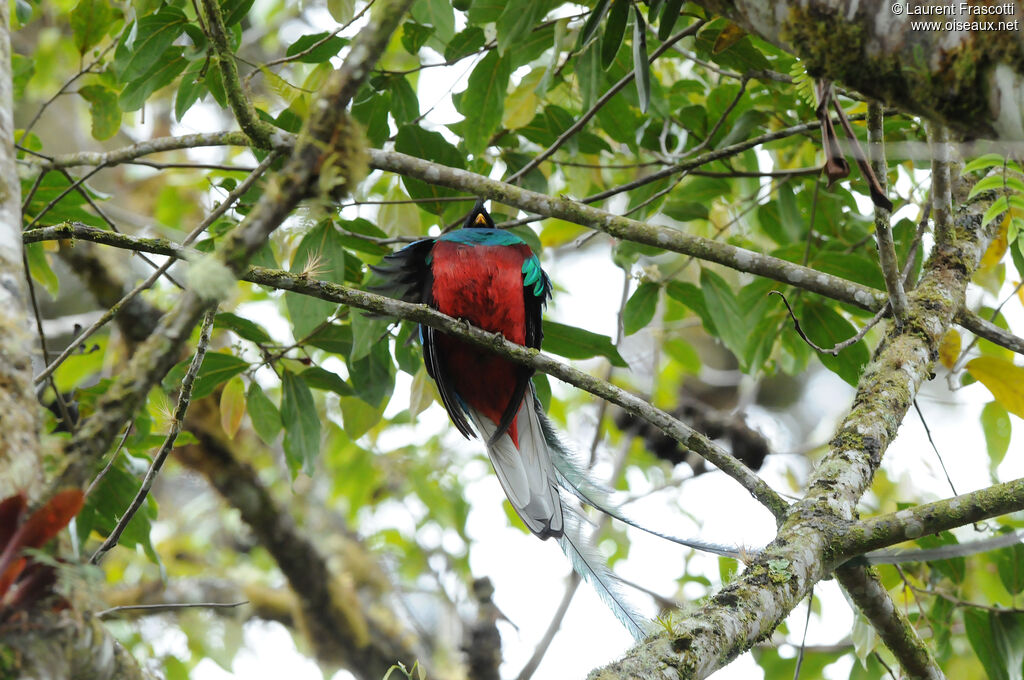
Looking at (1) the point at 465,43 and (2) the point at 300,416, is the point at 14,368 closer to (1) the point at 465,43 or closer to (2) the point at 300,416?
(2) the point at 300,416

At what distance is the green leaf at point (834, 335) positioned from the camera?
3037 mm

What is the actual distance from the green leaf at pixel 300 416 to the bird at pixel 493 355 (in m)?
0.47

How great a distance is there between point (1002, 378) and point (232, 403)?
267 cm

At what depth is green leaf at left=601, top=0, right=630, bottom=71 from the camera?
2.47m

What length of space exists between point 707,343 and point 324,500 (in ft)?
12.6

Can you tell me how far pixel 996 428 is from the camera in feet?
10.2

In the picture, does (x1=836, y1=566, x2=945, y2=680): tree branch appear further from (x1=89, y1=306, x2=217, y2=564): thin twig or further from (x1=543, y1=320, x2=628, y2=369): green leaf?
(x1=89, y1=306, x2=217, y2=564): thin twig

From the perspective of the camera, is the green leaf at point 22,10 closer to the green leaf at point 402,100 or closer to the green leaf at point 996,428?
the green leaf at point 402,100

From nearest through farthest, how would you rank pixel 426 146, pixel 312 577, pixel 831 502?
1. pixel 831 502
2. pixel 426 146
3. pixel 312 577

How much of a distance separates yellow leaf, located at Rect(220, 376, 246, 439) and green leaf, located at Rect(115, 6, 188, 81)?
1.11m

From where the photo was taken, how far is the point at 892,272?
229cm

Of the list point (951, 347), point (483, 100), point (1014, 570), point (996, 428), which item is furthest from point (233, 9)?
point (1014, 570)

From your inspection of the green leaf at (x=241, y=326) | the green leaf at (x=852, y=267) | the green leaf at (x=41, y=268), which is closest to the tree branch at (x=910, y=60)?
the green leaf at (x=852, y=267)

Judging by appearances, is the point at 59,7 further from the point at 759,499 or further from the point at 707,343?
the point at 759,499
